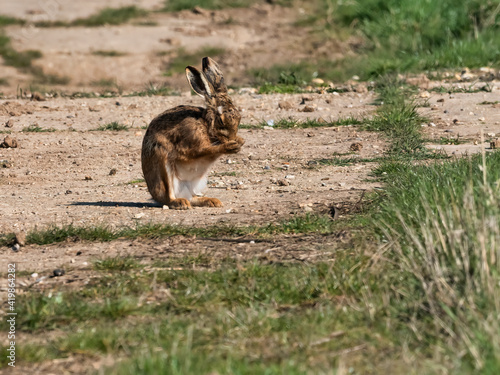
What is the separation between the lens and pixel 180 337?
12.2ft

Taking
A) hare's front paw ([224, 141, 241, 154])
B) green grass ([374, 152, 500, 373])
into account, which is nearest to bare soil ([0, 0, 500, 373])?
hare's front paw ([224, 141, 241, 154])

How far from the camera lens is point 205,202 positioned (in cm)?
676

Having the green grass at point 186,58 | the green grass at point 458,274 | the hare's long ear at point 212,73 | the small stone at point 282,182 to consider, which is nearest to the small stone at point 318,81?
the green grass at point 186,58

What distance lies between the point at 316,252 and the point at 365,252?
56 cm

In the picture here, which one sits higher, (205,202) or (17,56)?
(17,56)

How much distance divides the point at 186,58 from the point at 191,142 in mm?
7899

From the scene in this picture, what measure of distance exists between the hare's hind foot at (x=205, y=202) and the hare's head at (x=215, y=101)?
0.51 metres

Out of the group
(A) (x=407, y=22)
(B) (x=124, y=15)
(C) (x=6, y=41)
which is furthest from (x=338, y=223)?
(B) (x=124, y=15)

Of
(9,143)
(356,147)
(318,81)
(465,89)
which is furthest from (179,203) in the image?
(318,81)

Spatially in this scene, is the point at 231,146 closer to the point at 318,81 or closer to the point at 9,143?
the point at 9,143

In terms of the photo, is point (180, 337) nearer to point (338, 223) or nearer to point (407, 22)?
point (338, 223)

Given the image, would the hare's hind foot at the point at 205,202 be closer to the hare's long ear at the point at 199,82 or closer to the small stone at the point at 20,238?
the hare's long ear at the point at 199,82

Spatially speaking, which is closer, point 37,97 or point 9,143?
point 9,143

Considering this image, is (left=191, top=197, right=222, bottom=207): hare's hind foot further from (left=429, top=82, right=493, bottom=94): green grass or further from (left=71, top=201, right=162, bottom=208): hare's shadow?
(left=429, top=82, right=493, bottom=94): green grass
